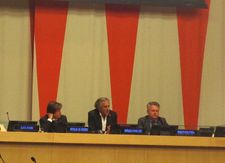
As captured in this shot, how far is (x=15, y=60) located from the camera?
9570 mm

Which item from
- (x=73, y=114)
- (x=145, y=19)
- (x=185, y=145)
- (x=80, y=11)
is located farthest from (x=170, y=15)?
(x=185, y=145)

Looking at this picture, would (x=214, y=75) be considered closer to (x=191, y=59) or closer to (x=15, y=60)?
(x=191, y=59)

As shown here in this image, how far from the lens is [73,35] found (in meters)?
9.71

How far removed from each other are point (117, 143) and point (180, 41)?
13.5 feet

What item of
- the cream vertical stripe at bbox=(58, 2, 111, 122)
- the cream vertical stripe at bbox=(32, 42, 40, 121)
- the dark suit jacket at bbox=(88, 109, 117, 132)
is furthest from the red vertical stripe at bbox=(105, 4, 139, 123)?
the dark suit jacket at bbox=(88, 109, 117, 132)

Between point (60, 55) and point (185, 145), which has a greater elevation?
point (60, 55)

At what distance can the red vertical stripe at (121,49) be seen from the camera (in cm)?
990

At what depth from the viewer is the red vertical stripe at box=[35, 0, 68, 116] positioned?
9.57 meters

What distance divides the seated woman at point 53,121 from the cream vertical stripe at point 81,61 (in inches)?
72.0

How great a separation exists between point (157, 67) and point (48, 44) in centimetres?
180

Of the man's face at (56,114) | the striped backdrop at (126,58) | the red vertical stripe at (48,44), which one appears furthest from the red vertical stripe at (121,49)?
the man's face at (56,114)

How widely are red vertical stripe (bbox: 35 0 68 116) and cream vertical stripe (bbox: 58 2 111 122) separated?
0.31ft

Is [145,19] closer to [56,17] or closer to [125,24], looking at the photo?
[125,24]

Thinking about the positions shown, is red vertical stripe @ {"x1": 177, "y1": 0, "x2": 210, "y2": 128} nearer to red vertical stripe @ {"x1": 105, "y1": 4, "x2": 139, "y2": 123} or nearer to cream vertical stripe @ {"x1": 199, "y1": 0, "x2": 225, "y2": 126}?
cream vertical stripe @ {"x1": 199, "y1": 0, "x2": 225, "y2": 126}
